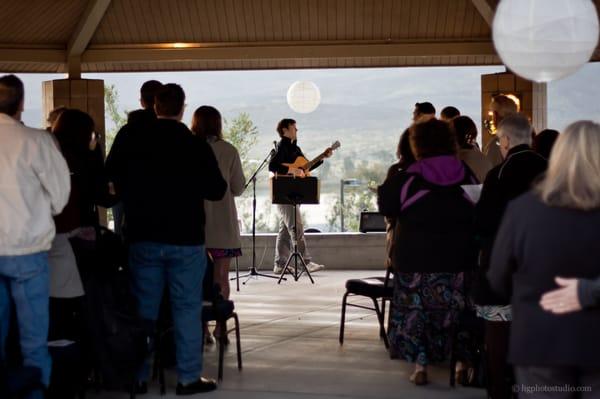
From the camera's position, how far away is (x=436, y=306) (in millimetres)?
5422

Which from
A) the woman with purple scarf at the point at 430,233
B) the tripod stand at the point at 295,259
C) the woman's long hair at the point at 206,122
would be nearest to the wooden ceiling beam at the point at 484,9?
the tripod stand at the point at 295,259

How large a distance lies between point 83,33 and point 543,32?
7.53 metres

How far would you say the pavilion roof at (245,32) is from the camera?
11.2m

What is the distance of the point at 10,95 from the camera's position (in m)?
4.32

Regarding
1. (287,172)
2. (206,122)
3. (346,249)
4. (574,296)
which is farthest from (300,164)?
(574,296)

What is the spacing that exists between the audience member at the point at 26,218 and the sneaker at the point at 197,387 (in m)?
1.04

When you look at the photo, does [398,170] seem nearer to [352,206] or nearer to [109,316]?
[109,316]

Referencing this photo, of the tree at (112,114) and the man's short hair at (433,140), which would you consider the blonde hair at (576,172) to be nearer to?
the man's short hair at (433,140)

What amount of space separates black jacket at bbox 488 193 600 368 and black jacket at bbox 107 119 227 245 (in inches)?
91.0

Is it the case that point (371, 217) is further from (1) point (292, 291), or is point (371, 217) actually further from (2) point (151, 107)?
(2) point (151, 107)

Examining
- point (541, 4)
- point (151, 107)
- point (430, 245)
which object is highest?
point (541, 4)

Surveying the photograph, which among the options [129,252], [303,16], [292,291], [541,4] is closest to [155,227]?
[129,252]

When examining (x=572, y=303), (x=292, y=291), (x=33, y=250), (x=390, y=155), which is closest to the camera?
(x=572, y=303)

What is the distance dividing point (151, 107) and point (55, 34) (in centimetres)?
639
